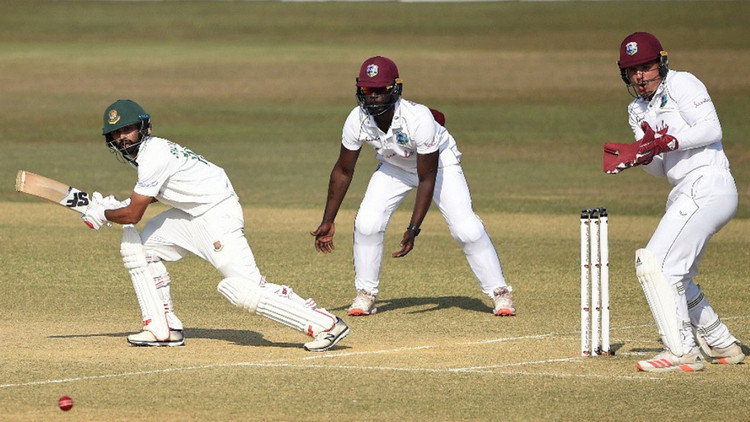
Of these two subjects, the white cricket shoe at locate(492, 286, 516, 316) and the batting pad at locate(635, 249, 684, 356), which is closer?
the batting pad at locate(635, 249, 684, 356)

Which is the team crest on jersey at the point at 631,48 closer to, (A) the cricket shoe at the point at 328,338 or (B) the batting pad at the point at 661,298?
(B) the batting pad at the point at 661,298

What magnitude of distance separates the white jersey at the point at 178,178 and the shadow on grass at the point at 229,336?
40.0 inches

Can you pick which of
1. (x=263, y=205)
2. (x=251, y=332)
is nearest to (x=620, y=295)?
(x=251, y=332)

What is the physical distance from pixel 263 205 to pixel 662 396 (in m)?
13.4

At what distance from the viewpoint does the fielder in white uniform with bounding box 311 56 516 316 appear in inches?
435

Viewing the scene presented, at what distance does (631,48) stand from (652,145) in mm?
670

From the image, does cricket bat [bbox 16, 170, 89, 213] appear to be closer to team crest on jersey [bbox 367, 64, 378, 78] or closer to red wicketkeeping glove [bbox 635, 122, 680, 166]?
team crest on jersey [bbox 367, 64, 378, 78]

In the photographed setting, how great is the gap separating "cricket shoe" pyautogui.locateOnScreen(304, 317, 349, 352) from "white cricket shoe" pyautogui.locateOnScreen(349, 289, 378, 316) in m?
1.88

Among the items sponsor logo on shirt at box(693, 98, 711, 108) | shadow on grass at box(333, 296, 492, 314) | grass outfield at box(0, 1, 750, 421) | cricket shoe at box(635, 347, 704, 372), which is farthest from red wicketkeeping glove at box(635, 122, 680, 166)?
shadow on grass at box(333, 296, 492, 314)

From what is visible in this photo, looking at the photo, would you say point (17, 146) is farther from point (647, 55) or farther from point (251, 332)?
point (647, 55)

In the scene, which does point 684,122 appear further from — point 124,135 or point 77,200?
point 77,200

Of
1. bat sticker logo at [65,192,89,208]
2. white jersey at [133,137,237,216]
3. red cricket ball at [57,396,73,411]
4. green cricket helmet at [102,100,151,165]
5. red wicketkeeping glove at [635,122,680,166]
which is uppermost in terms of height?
green cricket helmet at [102,100,151,165]

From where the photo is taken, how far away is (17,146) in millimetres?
32094

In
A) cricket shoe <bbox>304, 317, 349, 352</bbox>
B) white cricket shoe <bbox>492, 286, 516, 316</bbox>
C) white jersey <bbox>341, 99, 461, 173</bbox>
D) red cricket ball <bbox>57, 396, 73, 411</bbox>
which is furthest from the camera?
white cricket shoe <bbox>492, 286, 516, 316</bbox>
